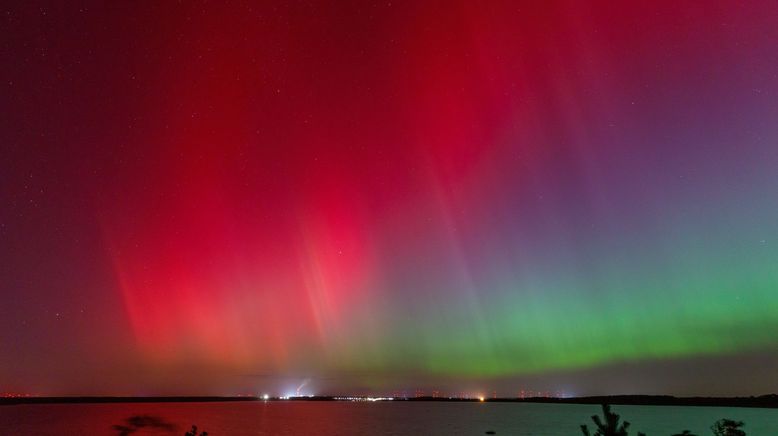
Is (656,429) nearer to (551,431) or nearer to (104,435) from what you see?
(551,431)

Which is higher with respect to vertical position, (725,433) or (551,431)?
(551,431)

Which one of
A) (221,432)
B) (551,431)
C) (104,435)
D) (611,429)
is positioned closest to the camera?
(611,429)

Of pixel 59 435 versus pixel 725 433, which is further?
pixel 59 435

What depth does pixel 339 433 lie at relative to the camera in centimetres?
10375

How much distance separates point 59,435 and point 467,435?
68951mm

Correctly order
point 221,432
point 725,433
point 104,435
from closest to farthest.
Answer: point 725,433, point 104,435, point 221,432

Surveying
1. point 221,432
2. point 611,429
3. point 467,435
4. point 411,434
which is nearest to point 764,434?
point 467,435

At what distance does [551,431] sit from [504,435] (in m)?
16.5

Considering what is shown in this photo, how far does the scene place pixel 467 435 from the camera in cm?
10775

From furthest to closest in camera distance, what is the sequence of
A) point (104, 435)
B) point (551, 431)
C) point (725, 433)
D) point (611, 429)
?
point (551, 431), point (104, 435), point (725, 433), point (611, 429)

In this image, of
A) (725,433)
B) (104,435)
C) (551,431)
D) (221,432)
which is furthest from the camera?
(551,431)

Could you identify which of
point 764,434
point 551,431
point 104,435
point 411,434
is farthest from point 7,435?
point 764,434

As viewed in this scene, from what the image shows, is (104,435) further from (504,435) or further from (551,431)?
(551,431)

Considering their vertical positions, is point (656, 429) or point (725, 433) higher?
point (656, 429)
